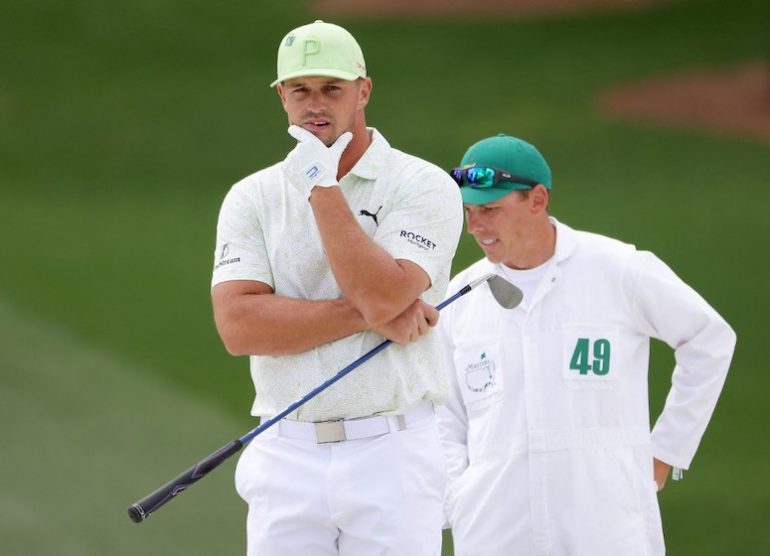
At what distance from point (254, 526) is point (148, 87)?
6.09m

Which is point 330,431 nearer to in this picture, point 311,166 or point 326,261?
point 326,261

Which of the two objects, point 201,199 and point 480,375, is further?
point 201,199

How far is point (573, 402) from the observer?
3.18m

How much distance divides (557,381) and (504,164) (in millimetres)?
540

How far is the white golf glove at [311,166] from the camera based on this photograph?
2596 millimetres

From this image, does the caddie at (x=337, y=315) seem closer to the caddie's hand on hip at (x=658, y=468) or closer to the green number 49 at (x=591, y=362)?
the green number 49 at (x=591, y=362)

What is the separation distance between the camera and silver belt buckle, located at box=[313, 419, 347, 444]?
8.53ft

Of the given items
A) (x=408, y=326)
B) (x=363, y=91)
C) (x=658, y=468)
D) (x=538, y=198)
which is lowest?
(x=658, y=468)

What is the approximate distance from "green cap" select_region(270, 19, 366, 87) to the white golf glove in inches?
5.7

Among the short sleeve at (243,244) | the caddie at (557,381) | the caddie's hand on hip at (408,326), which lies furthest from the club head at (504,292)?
the short sleeve at (243,244)

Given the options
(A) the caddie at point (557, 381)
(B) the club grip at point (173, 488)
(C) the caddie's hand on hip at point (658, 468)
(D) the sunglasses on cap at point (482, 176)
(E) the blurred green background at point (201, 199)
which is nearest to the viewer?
(B) the club grip at point (173, 488)

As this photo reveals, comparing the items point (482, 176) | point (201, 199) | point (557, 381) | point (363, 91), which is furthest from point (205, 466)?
point (201, 199)

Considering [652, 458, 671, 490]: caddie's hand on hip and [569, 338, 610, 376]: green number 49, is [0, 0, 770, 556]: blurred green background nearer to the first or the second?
[652, 458, 671, 490]: caddie's hand on hip

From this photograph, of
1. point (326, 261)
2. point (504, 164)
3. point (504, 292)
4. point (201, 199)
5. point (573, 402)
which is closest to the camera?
point (326, 261)
